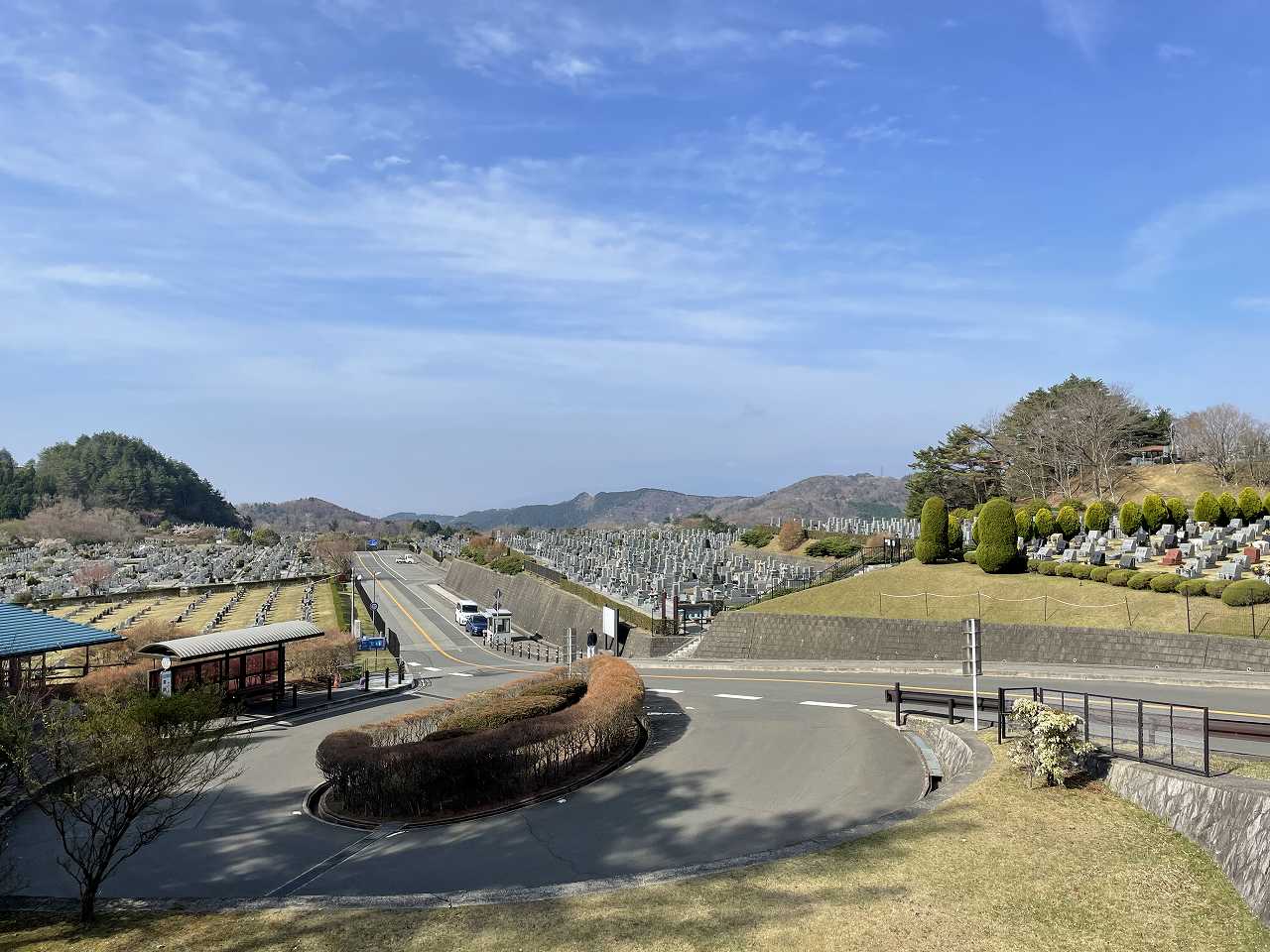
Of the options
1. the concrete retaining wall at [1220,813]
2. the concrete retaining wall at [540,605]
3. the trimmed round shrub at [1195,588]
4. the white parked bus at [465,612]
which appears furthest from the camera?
the white parked bus at [465,612]

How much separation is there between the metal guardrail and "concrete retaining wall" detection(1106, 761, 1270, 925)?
49cm

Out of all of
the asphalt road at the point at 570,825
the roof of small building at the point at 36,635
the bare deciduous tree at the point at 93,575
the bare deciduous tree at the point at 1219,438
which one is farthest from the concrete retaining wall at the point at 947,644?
the bare deciduous tree at the point at 93,575

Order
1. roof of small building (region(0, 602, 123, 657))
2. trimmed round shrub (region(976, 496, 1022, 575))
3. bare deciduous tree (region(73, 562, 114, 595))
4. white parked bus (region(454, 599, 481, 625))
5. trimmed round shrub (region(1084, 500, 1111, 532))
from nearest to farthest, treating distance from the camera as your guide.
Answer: roof of small building (region(0, 602, 123, 657)) → trimmed round shrub (region(976, 496, 1022, 575)) → trimmed round shrub (region(1084, 500, 1111, 532)) → white parked bus (region(454, 599, 481, 625)) → bare deciduous tree (region(73, 562, 114, 595))

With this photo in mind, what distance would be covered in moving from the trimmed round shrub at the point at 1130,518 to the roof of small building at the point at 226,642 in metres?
34.8

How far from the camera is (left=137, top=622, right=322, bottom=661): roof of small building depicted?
19.3m

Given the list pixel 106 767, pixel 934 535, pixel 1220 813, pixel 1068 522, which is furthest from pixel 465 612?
pixel 1220 813

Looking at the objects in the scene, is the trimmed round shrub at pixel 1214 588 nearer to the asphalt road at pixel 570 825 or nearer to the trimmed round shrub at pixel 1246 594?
the trimmed round shrub at pixel 1246 594

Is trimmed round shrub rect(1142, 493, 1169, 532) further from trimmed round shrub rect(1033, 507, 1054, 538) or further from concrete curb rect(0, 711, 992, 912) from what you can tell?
concrete curb rect(0, 711, 992, 912)

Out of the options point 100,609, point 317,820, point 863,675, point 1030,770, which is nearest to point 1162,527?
point 863,675

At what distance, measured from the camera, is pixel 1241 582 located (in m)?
24.2

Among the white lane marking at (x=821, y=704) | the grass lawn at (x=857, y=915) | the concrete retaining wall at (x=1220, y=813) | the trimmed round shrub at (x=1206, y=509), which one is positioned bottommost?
the white lane marking at (x=821, y=704)

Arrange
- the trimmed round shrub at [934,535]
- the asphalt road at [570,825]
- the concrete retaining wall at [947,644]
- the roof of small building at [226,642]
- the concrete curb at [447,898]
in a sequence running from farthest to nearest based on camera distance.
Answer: the trimmed round shrub at [934,535]
the concrete retaining wall at [947,644]
the roof of small building at [226,642]
the asphalt road at [570,825]
the concrete curb at [447,898]

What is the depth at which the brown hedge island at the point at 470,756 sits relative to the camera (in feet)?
41.7

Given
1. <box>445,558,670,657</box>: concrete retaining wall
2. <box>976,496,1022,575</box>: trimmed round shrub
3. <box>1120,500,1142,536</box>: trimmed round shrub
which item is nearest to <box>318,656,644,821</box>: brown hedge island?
<box>445,558,670,657</box>: concrete retaining wall
